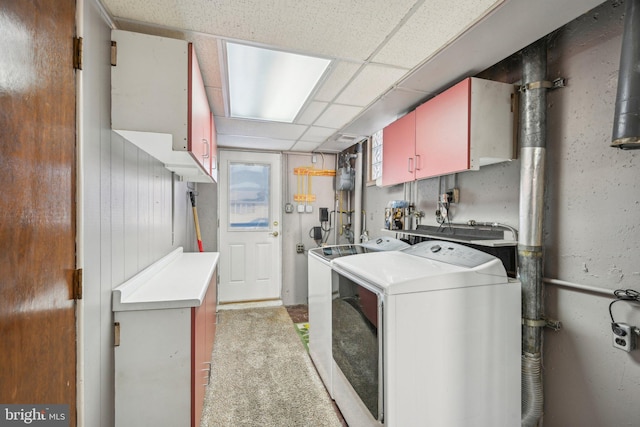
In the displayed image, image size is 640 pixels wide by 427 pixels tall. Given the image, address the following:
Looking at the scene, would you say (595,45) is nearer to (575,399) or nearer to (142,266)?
(575,399)

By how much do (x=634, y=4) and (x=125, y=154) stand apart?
7.25 feet

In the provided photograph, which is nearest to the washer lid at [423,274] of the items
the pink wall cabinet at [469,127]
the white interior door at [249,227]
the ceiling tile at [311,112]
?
the pink wall cabinet at [469,127]

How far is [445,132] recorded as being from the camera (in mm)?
1688

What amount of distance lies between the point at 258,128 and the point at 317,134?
660mm

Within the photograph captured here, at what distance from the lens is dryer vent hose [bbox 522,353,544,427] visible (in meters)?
1.40

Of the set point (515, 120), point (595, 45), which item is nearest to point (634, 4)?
point (595, 45)

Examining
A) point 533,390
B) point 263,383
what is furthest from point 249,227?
point 533,390

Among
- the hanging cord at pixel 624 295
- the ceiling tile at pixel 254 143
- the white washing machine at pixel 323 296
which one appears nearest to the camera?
the hanging cord at pixel 624 295

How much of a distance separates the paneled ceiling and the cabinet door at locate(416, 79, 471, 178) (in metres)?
0.17

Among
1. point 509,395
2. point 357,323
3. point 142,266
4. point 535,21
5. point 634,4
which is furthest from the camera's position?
point 142,266

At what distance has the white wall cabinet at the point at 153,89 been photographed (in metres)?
1.27

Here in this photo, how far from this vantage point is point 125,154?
140 cm

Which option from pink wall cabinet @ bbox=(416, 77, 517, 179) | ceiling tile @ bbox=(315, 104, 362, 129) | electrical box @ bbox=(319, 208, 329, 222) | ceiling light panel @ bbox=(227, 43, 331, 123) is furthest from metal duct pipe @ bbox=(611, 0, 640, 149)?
electrical box @ bbox=(319, 208, 329, 222)

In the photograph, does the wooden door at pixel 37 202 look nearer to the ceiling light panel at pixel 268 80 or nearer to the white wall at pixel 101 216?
the white wall at pixel 101 216
